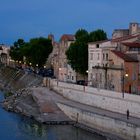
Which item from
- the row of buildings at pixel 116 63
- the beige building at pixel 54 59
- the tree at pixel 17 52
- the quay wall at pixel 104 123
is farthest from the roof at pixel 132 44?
the tree at pixel 17 52

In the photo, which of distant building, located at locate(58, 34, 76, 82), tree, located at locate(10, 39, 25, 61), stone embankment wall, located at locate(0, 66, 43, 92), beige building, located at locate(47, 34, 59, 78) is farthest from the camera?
tree, located at locate(10, 39, 25, 61)

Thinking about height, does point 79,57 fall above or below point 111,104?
above

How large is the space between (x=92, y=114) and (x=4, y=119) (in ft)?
43.2

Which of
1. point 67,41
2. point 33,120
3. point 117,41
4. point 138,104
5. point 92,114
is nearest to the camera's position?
point 138,104

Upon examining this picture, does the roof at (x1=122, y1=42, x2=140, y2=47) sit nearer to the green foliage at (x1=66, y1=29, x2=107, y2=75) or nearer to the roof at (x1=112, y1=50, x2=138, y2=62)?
the roof at (x1=112, y1=50, x2=138, y2=62)

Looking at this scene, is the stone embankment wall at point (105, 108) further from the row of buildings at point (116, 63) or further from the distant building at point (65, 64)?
the distant building at point (65, 64)

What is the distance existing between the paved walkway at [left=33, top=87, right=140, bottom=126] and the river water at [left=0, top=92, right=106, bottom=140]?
2.62 m

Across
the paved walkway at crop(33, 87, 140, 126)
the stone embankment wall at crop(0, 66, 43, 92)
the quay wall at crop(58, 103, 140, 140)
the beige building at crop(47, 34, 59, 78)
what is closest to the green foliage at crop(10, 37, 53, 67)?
the beige building at crop(47, 34, 59, 78)

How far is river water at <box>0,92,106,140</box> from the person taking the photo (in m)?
53.3

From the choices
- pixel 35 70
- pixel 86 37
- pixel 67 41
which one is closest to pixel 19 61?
pixel 35 70

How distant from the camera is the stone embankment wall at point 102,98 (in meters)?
54.2

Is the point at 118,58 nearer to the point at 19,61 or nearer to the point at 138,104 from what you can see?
the point at 138,104

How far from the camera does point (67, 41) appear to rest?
95562mm

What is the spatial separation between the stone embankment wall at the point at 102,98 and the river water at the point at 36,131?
14.8 ft
